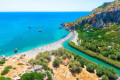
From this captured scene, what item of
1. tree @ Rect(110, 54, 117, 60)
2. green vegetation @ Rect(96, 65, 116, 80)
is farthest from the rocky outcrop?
green vegetation @ Rect(96, 65, 116, 80)

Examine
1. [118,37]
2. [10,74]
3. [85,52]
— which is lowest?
[85,52]

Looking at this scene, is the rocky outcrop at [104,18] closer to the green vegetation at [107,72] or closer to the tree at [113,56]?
the tree at [113,56]

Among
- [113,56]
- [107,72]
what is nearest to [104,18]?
[113,56]

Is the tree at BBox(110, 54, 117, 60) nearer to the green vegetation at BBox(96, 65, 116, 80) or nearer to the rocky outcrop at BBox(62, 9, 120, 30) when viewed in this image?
the green vegetation at BBox(96, 65, 116, 80)

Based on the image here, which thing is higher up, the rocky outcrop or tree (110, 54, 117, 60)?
the rocky outcrop

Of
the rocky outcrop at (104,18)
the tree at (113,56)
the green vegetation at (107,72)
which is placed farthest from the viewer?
the rocky outcrop at (104,18)

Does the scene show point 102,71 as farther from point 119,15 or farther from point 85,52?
point 119,15

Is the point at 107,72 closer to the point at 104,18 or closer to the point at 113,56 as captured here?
the point at 113,56

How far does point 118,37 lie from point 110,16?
136 ft

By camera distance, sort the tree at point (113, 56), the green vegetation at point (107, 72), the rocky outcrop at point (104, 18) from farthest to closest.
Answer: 1. the rocky outcrop at point (104, 18)
2. the tree at point (113, 56)
3. the green vegetation at point (107, 72)

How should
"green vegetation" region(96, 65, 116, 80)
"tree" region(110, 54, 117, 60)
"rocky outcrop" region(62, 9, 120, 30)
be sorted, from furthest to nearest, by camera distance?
"rocky outcrop" region(62, 9, 120, 30)
"tree" region(110, 54, 117, 60)
"green vegetation" region(96, 65, 116, 80)

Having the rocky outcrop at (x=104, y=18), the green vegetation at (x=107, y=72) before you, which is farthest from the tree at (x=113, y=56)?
the rocky outcrop at (x=104, y=18)

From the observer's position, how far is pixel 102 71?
3891cm

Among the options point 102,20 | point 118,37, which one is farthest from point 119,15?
point 118,37
